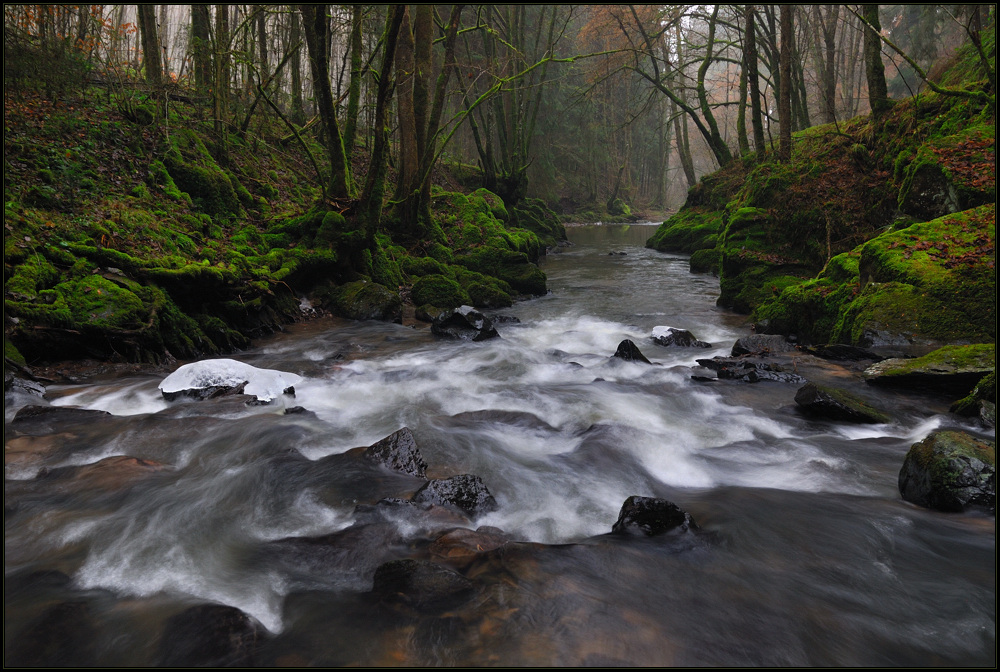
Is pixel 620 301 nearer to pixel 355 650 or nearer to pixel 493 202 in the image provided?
pixel 493 202

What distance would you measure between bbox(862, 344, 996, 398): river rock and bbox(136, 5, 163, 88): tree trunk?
12.7 m

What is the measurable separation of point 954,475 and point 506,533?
9.51 ft

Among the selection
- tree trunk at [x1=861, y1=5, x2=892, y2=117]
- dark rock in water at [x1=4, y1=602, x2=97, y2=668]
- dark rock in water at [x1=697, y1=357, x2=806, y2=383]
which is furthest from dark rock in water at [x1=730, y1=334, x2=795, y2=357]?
dark rock in water at [x1=4, y1=602, x2=97, y2=668]

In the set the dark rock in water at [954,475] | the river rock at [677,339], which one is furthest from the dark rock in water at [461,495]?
the river rock at [677,339]

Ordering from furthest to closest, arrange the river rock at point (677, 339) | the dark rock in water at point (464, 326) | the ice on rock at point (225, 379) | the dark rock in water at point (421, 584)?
the dark rock in water at point (464, 326), the river rock at point (677, 339), the ice on rock at point (225, 379), the dark rock in water at point (421, 584)

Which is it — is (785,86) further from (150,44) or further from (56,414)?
(56,414)

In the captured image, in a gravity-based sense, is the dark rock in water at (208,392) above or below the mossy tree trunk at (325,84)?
below

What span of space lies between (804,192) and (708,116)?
404 inches

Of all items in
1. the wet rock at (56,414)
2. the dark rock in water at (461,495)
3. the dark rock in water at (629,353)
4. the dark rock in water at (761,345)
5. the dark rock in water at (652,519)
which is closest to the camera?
the dark rock in water at (652,519)

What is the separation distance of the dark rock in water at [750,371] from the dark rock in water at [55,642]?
619 cm

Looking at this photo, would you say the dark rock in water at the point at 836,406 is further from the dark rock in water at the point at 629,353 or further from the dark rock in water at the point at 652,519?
the dark rock in water at the point at 652,519

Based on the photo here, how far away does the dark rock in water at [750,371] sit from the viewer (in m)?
6.20

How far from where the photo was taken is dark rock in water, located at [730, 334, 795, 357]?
23.8 feet

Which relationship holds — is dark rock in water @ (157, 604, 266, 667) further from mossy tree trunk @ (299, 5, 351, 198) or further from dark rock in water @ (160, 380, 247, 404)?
mossy tree trunk @ (299, 5, 351, 198)
